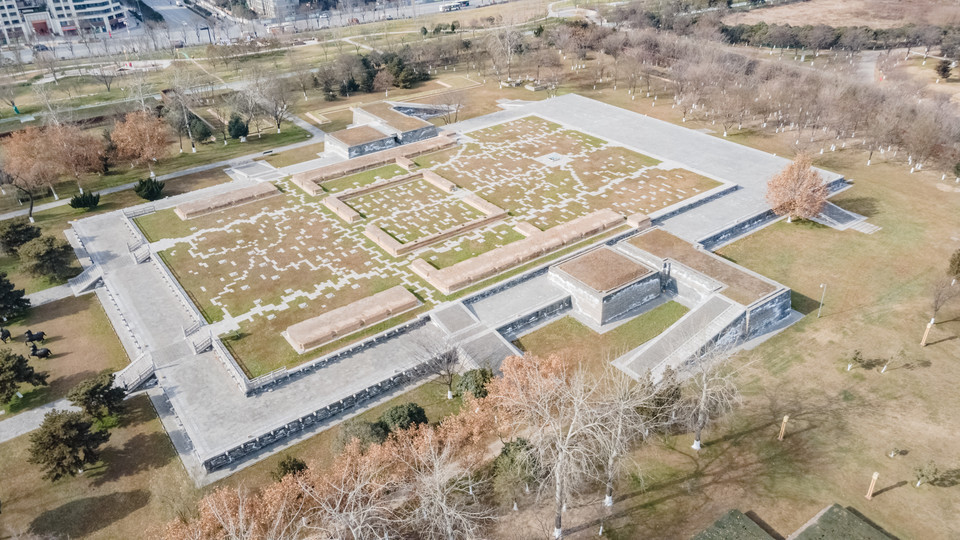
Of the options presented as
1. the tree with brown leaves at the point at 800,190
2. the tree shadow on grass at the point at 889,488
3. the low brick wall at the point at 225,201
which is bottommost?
the tree shadow on grass at the point at 889,488

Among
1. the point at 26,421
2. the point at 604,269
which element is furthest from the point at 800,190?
the point at 26,421

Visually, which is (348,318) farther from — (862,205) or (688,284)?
(862,205)

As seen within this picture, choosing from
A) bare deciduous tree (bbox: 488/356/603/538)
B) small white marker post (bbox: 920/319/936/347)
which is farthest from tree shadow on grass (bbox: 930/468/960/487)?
bare deciduous tree (bbox: 488/356/603/538)

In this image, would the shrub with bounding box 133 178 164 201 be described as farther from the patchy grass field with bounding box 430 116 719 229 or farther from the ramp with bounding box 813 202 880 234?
the ramp with bounding box 813 202 880 234

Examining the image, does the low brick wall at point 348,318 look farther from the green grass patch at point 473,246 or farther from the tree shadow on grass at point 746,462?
the tree shadow on grass at point 746,462

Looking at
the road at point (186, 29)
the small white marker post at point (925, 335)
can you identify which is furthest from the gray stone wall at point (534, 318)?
the road at point (186, 29)

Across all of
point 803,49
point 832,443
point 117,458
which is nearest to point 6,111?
point 117,458

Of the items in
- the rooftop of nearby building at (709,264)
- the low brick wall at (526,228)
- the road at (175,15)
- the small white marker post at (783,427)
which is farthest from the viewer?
the road at (175,15)

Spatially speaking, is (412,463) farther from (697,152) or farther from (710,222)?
(697,152)
